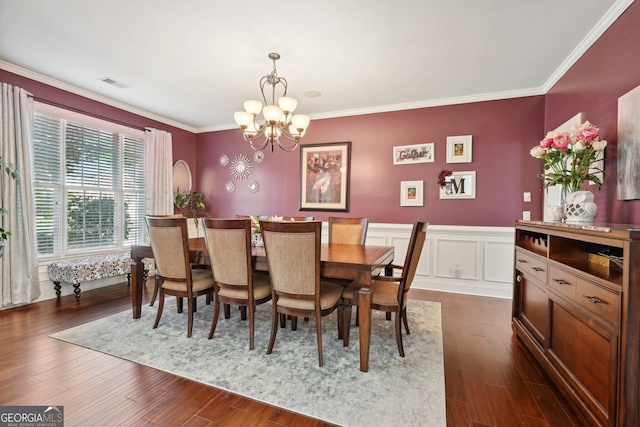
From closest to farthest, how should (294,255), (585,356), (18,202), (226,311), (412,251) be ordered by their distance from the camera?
1. (585,356)
2. (294,255)
3. (412,251)
4. (226,311)
5. (18,202)

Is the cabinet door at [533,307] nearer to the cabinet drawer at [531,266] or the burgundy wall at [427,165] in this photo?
the cabinet drawer at [531,266]

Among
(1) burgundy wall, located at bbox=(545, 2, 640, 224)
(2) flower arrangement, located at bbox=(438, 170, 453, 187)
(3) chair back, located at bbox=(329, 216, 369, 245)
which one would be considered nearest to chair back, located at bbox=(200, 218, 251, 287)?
(3) chair back, located at bbox=(329, 216, 369, 245)

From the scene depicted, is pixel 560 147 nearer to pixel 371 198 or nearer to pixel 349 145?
pixel 371 198

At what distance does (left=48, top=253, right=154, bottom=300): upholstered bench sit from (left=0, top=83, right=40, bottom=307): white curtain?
0.18 m

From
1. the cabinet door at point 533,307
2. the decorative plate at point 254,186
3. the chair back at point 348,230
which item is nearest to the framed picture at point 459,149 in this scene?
the chair back at point 348,230

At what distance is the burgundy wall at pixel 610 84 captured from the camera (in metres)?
2.01

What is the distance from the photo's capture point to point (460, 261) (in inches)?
154

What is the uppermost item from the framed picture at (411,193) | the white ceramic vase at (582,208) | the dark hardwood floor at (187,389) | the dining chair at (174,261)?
the framed picture at (411,193)

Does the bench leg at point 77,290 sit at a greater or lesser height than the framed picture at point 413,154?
lesser

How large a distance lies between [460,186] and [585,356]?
9.02 feet

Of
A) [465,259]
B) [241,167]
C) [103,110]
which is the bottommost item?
[465,259]

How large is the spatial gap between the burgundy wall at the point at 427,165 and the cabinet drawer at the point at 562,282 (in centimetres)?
215

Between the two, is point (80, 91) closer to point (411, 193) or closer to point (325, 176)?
point (325, 176)

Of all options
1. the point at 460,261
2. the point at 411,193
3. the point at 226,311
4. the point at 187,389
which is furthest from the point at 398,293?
the point at 411,193
